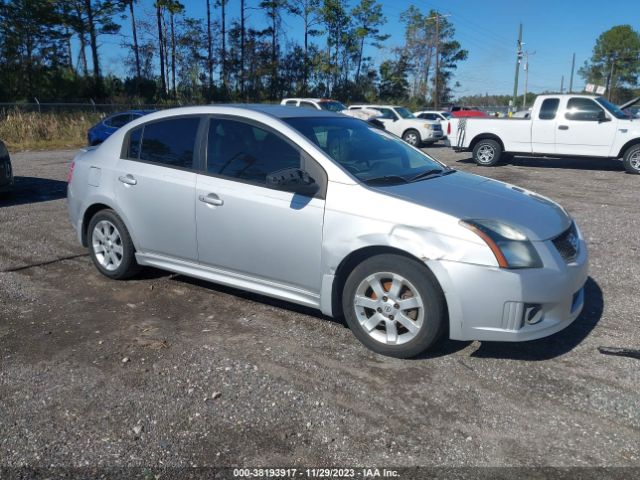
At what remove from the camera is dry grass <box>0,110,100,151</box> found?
22375 millimetres

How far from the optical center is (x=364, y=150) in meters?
4.45

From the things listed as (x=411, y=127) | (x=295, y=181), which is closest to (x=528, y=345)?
(x=295, y=181)

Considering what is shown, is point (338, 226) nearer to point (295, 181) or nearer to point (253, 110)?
point (295, 181)

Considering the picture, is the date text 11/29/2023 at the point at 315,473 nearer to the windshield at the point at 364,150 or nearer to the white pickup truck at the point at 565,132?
the windshield at the point at 364,150

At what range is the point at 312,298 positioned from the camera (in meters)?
4.05

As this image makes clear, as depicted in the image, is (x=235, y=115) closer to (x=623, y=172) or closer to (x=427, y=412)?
(x=427, y=412)

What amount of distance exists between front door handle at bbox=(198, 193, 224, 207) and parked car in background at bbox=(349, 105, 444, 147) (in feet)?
58.7

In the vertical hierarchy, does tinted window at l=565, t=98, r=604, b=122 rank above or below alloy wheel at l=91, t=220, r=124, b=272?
above

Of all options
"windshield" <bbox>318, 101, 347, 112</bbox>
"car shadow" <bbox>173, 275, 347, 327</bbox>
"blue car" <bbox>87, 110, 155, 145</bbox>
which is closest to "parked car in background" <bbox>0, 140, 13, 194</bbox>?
"car shadow" <bbox>173, 275, 347, 327</bbox>

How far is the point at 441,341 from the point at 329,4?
51.7 metres

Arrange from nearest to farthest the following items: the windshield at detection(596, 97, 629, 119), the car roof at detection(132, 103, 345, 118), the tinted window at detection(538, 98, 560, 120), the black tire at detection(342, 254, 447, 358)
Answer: the black tire at detection(342, 254, 447, 358)
the car roof at detection(132, 103, 345, 118)
the windshield at detection(596, 97, 629, 119)
the tinted window at detection(538, 98, 560, 120)

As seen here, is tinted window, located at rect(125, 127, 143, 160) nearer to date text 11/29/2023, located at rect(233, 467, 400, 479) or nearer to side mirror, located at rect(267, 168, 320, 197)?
side mirror, located at rect(267, 168, 320, 197)

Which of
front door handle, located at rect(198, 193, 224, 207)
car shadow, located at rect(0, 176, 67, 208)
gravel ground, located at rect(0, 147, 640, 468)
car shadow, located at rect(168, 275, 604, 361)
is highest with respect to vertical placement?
front door handle, located at rect(198, 193, 224, 207)

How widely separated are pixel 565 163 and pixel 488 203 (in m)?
14.0
